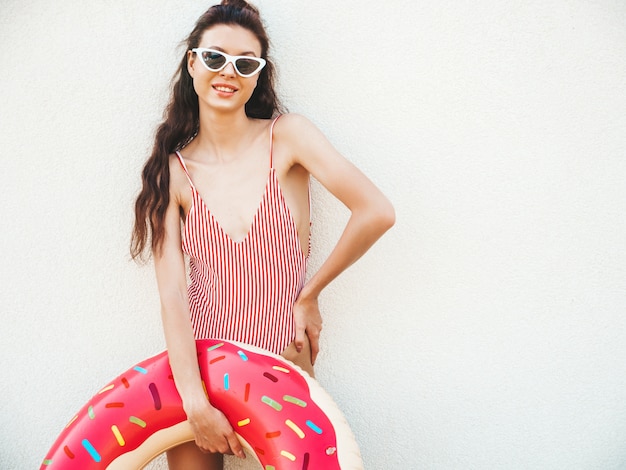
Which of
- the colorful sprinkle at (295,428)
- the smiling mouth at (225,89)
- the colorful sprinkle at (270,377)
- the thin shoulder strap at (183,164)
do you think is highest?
the smiling mouth at (225,89)

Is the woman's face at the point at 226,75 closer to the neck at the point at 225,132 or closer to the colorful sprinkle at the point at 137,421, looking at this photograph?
the neck at the point at 225,132

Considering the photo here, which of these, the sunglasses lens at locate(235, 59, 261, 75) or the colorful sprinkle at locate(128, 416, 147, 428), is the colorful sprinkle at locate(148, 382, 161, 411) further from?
the sunglasses lens at locate(235, 59, 261, 75)

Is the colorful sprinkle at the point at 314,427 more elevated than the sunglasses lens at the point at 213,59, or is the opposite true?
the sunglasses lens at the point at 213,59

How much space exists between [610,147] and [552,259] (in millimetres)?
406

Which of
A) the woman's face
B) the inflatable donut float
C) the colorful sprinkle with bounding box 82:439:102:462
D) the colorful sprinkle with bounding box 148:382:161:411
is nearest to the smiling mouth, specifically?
the woman's face

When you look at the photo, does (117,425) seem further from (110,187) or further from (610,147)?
(610,147)

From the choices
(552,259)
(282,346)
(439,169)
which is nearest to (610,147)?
(552,259)

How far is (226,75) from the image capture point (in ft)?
4.86

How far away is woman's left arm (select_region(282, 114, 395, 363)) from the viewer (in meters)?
1.47

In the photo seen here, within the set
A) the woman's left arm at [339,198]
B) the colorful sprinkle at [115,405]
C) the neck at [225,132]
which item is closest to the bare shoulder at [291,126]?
the woman's left arm at [339,198]

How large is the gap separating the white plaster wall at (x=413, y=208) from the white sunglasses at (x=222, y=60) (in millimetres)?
335

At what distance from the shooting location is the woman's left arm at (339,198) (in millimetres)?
1471

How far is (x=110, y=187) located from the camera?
1.87 meters

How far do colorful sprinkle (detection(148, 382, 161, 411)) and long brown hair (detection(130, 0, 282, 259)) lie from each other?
0.38 meters
